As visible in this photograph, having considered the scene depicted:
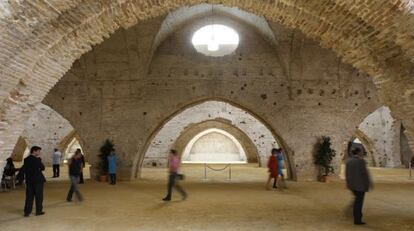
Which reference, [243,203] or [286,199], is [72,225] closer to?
[243,203]

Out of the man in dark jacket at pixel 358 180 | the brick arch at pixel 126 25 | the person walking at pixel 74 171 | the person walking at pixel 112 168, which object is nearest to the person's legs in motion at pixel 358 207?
the man in dark jacket at pixel 358 180

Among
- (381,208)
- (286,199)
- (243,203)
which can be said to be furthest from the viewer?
(286,199)

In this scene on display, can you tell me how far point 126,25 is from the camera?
683 cm

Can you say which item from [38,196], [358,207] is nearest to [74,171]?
[38,196]

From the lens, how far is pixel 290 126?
1440 centimetres

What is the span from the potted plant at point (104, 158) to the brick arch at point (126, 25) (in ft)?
24.1

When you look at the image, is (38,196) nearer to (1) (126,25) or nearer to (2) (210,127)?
(1) (126,25)

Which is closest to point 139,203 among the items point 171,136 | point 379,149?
point 171,136

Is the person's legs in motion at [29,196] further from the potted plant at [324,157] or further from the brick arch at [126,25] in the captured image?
the potted plant at [324,157]

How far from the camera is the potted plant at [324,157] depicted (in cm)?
1392

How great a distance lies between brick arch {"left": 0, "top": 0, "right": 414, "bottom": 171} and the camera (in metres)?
5.25

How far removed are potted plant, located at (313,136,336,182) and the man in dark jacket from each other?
282 inches

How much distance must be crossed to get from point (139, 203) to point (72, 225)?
255cm

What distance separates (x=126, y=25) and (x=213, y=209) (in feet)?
13.3
